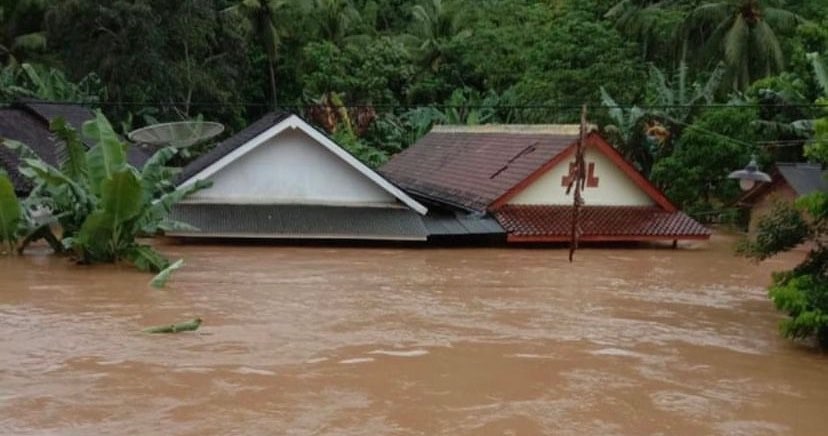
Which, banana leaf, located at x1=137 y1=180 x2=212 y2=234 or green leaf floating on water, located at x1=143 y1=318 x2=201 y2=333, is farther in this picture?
banana leaf, located at x1=137 y1=180 x2=212 y2=234

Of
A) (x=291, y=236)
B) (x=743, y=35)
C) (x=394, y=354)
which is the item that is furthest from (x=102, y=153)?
(x=743, y=35)

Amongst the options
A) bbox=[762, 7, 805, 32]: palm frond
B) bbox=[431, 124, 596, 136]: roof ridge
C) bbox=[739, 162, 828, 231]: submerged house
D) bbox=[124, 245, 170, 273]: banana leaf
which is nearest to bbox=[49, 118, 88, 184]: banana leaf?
bbox=[124, 245, 170, 273]: banana leaf

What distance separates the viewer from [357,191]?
19.0 metres

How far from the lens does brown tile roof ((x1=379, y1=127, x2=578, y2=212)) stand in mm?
19562

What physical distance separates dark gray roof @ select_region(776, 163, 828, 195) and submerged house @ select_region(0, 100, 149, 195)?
13793 millimetres

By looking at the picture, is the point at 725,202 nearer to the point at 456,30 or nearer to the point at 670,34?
the point at 670,34

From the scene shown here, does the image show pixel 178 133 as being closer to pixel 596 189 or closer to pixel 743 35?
pixel 596 189

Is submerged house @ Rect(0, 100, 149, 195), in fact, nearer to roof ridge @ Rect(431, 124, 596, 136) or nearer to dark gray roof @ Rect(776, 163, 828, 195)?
roof ridge @ Rect(431, 124, 596, 136)

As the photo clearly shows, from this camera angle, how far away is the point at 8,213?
1491 cm

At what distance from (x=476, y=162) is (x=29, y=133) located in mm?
9492

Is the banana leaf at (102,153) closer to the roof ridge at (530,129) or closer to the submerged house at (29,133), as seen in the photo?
the submerged house at (29,133)

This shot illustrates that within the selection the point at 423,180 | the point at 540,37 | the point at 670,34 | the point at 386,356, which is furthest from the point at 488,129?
the point at 386,356

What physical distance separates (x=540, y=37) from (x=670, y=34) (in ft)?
Result: 14.4

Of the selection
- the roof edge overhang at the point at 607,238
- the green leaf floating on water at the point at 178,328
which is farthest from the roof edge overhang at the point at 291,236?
the green leaf floating on water at the point at 178,328
